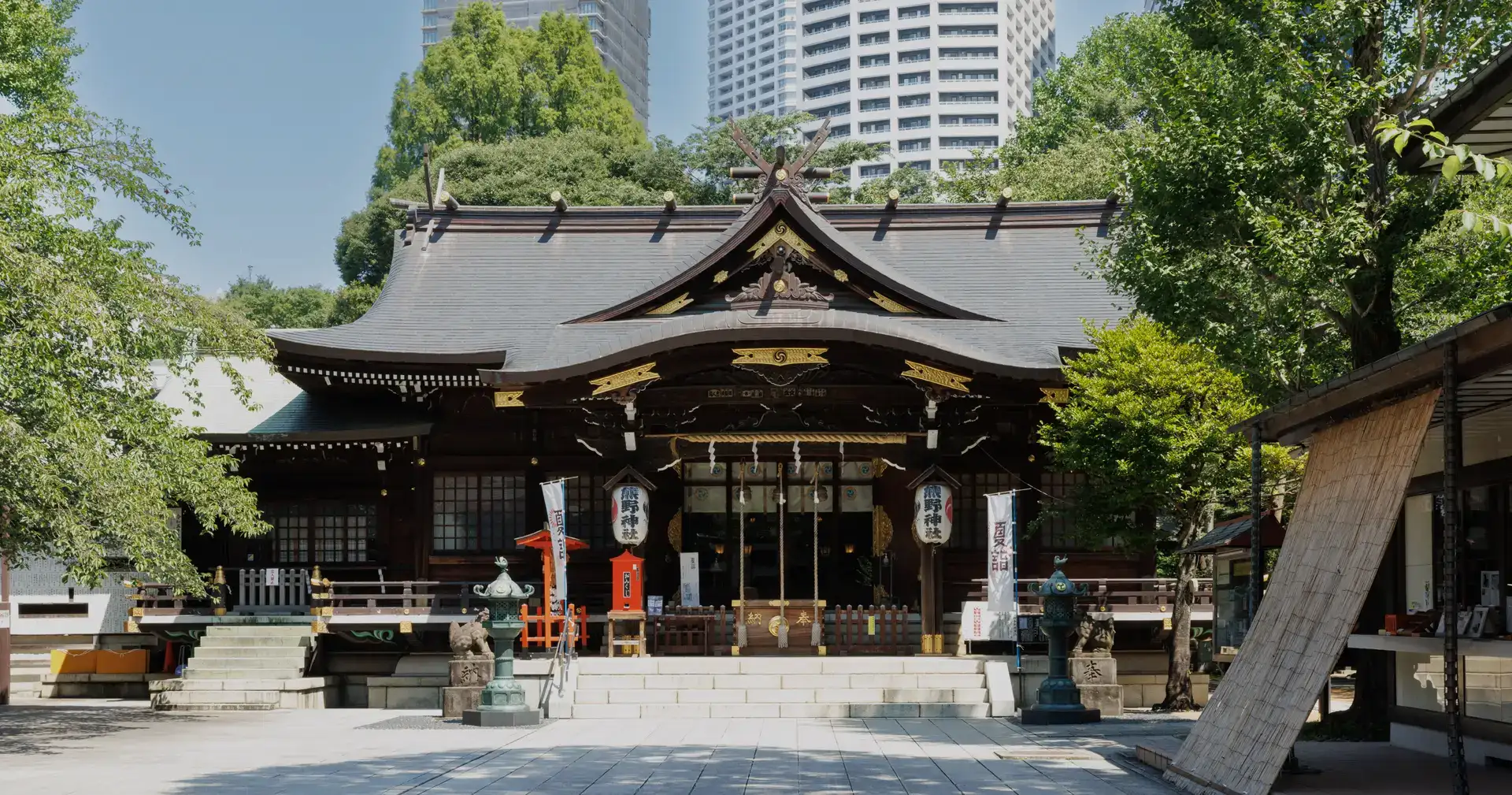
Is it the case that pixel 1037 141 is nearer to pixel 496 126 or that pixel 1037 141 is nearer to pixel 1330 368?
pixel 496 126

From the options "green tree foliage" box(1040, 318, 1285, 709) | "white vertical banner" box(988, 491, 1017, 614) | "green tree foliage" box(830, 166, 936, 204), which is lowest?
"white vertical banner" box(988, 491, 1017, 614)

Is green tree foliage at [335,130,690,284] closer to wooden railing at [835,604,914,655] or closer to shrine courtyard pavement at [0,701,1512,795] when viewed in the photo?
wooden railing at [835,604,914,655]

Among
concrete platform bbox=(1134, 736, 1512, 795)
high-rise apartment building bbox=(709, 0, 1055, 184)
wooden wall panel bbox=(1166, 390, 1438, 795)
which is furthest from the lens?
high-rise apartment building bbox=(709, 0, 1055, 184)

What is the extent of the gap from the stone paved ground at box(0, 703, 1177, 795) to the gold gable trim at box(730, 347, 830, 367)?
5827mm

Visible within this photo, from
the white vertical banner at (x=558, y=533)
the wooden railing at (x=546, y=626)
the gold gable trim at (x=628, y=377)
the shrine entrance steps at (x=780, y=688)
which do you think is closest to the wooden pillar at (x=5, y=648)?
the wooden railing at (x=546, y=626)

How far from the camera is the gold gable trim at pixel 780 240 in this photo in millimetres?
22500

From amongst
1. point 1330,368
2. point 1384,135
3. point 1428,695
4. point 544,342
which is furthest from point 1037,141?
point 1384,135

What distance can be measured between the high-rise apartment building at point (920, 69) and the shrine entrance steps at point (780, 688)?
101810mm

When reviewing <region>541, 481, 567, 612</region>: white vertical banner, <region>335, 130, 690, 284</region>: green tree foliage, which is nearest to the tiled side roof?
<region>541, 481, 567, 612</region>: white vertical banner

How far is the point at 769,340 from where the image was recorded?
70.1ft

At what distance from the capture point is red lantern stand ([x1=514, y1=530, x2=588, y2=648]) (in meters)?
20.7

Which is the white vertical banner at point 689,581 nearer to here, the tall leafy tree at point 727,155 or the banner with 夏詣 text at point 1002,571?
the banner with 夏詣 text at point 1002,571

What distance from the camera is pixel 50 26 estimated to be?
27.9 metres

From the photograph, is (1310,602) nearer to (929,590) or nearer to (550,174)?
(929,590)
